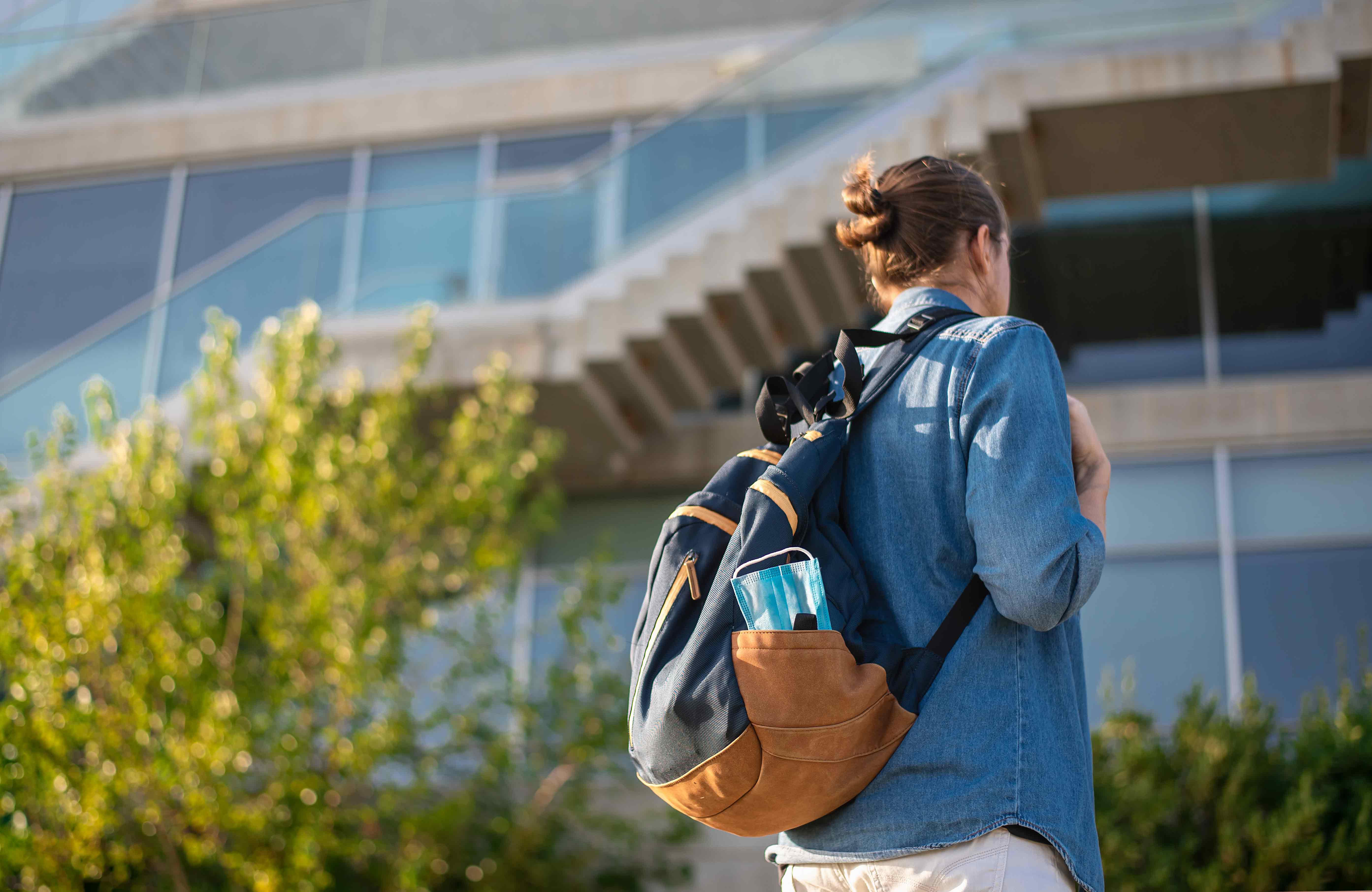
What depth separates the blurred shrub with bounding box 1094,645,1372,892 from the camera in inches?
267

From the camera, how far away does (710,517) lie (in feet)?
7.13

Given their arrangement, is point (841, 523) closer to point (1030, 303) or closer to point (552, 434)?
point (552, 434)

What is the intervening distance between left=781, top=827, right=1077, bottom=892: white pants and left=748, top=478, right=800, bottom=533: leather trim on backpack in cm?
55

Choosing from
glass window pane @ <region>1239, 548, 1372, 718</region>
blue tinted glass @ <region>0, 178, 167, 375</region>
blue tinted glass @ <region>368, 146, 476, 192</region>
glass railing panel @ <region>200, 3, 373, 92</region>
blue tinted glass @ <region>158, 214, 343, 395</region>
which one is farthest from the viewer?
glass railing panel @ <region>200, 3, 373, 92</region>

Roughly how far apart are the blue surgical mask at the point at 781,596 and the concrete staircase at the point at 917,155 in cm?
825

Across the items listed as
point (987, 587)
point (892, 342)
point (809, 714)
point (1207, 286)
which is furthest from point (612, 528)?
point (809, 714)

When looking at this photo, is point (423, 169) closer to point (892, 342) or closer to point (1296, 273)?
point (1296, 273)

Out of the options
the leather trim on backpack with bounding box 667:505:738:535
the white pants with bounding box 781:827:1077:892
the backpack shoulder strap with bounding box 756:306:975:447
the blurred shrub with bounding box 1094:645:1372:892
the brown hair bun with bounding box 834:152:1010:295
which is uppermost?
the brown hair bun with bounding box 834:152:1010:295

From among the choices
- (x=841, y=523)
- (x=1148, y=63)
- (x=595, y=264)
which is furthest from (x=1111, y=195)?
(x=841, y=523)

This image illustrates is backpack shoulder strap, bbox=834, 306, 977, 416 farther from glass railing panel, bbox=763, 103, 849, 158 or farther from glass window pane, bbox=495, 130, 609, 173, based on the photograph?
glass window pane, bbox=495, 130, 609, 173

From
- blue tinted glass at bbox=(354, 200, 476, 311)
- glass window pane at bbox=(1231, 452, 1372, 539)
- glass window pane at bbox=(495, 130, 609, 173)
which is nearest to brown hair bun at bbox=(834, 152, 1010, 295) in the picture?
blue tinted glass at bbox=(354, 200, 476, 311)

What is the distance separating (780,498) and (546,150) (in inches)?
501

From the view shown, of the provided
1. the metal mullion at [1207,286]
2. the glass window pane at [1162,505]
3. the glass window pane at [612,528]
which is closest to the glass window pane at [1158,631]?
the glass window pane at [1162,505]

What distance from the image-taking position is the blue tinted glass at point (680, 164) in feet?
35.7
